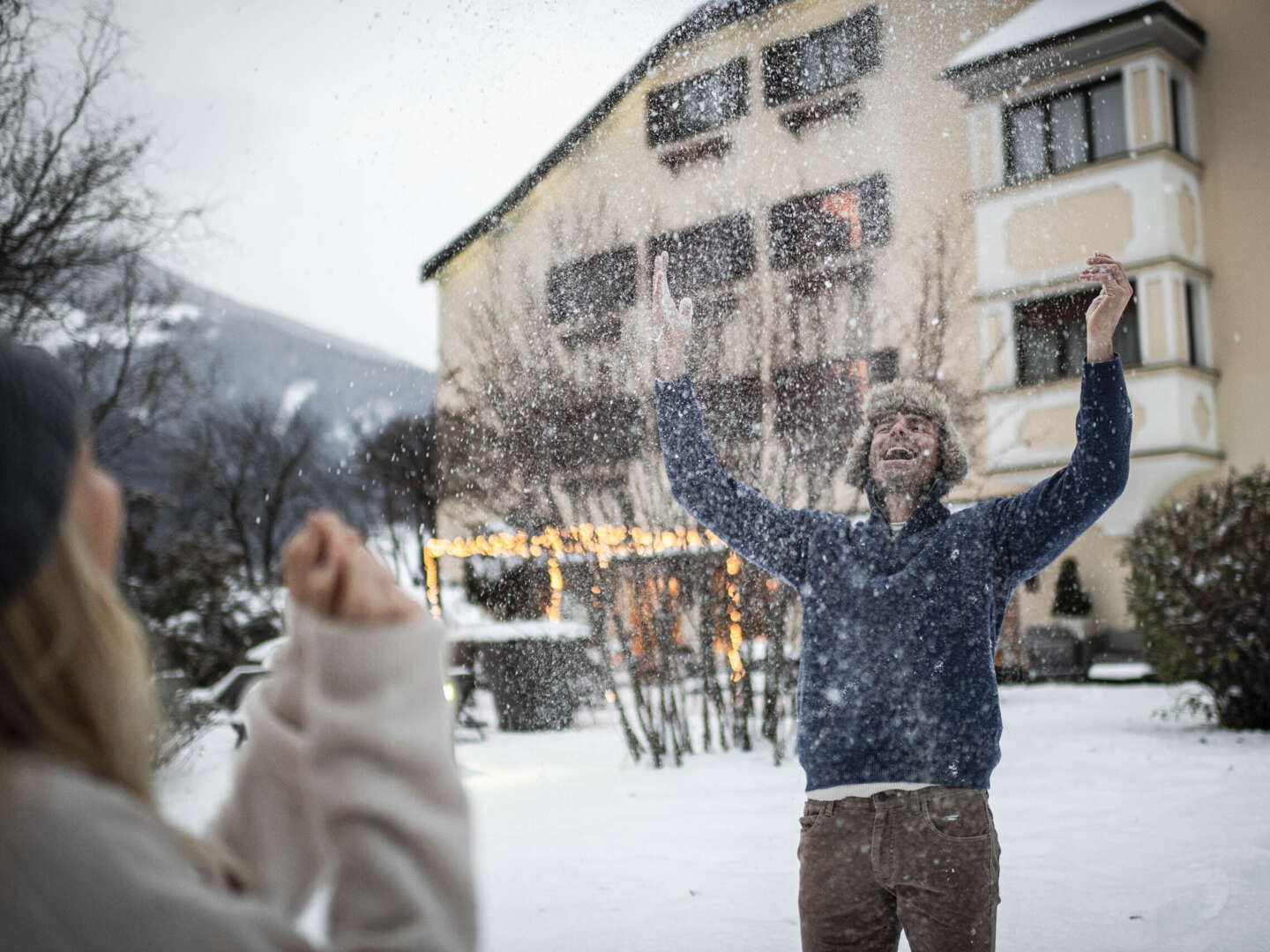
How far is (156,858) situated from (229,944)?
0.20 ft

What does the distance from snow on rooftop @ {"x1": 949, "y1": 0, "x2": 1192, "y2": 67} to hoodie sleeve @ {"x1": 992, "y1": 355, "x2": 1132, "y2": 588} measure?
11774mm

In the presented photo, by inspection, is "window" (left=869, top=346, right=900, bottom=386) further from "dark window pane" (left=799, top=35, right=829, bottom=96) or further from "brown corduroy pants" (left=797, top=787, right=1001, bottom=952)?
"brown corduroy pants" (left=797, top=787, right=1001, bottom=952)

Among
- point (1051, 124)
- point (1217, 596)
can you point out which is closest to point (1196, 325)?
point (1051, 124)

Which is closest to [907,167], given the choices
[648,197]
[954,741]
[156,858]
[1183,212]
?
[648,197]

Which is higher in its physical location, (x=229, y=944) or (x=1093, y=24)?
(x=1093, y=24)

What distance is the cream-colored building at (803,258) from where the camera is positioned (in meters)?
6.80

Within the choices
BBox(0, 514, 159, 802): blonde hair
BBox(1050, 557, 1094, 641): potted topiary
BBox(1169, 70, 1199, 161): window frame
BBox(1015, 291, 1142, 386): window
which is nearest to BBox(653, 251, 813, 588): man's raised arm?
BBox(0, 514, 159, 802): blonde hair

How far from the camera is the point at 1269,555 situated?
7758 mm

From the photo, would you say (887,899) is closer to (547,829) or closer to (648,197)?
(547,829)

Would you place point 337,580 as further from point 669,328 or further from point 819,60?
point 819,60

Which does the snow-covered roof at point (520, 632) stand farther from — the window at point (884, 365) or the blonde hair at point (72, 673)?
the blonde hair at point (72, 673)

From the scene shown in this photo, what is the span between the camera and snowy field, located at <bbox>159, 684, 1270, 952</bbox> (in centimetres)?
375

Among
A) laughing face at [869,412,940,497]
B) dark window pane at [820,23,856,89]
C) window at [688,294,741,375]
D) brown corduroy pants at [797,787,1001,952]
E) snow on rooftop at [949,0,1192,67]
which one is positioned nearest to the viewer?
brown corduroy pants at [797,787,1001,952]

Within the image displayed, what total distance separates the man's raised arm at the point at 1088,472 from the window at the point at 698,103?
600 centimetres
